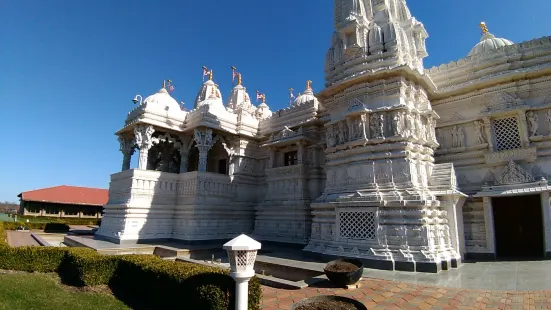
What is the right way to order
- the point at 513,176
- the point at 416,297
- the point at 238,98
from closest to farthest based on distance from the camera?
the point at 416,297
the point at 513,176
the point at 238,98

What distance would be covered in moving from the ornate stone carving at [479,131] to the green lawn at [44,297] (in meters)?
14.2

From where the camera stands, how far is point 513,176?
40.1 ft

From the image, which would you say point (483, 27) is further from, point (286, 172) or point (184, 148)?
point (184, 148)

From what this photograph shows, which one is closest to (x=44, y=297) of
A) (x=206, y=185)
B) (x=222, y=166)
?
(x=206, y=185)

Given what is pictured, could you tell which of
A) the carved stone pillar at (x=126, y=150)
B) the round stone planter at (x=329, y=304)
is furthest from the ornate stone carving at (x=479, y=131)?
the carved stone pillar at (x=126, y=150)

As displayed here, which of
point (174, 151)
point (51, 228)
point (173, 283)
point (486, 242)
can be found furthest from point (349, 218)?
point (51, 228)

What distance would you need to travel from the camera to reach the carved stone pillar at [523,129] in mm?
12359

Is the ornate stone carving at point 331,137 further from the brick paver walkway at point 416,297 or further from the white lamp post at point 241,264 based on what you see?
the white lamp post at point 241,264

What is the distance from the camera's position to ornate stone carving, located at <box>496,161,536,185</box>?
12.0m

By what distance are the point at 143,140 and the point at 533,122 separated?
1900 centimetres

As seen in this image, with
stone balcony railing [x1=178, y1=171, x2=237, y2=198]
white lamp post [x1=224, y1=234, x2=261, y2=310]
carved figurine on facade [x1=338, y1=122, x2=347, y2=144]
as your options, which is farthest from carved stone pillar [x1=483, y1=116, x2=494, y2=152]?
stone balcony railing [x1=178, y1=171, x2=237, y2=198]

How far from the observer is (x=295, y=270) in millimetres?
10398

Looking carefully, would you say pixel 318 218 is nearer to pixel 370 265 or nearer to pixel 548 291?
pixel 370 265

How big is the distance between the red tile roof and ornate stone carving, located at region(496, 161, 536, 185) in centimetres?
4036
